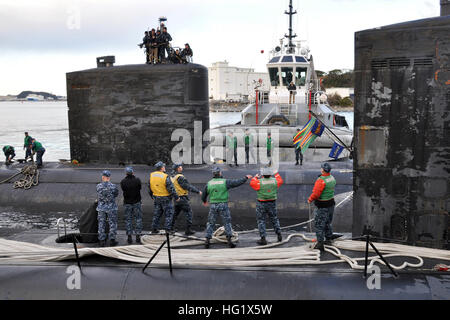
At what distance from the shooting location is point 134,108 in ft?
45.5

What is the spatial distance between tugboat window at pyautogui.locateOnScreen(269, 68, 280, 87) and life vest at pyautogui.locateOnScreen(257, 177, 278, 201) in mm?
29243

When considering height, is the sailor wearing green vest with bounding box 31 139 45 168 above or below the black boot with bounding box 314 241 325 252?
above

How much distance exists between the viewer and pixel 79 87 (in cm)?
1428

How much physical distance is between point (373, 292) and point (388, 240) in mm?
1209

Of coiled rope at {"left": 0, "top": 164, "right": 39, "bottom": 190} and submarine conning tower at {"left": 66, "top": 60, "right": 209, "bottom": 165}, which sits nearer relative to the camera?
submarine conning tower at {"left": 66, "top": 60, "right": 209, "bottom": 165}

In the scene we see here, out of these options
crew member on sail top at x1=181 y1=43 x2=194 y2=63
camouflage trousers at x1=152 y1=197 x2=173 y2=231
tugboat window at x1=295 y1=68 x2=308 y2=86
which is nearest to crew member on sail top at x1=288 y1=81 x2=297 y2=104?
tugboat window at x1=295 y1=68 x2=308 y2=86

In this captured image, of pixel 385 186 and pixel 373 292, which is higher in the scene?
pixel 385 186

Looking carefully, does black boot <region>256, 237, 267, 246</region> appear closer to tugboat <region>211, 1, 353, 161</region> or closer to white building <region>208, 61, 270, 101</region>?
tugboat <region>211, 1, 353, 161</region>

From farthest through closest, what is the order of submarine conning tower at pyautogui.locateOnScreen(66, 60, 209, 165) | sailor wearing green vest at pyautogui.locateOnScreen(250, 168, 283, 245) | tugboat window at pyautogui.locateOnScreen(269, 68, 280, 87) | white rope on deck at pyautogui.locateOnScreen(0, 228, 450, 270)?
tugboat window at pyautogui.locateOnScreen(269, 68, 280, 87)
submarine conning tower at pyautogui.locateOnScreen(66, 60, 209, 165)
sailor wearing green vest at pyautogui.locateOnScreen(250, 168, 283, 245)
white rope on deck at pyautogui.locateOnScreen(0, 228, 450, 270)

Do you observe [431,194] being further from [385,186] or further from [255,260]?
[255,260]

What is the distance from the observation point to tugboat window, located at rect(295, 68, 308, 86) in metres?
35.6
